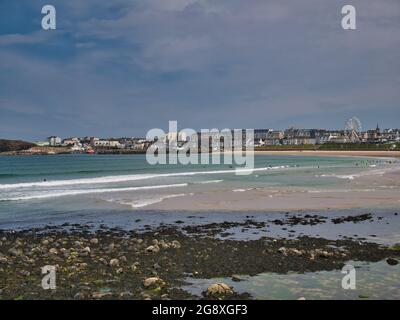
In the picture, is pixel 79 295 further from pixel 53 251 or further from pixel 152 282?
pixel 53 251

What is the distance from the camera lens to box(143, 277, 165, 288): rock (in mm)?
10625

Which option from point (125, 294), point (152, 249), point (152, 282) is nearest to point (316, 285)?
point (152, 282)

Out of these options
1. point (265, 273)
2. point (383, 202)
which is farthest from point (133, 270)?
point (383, 202)

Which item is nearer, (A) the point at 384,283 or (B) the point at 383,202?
(A) the point at 384,283

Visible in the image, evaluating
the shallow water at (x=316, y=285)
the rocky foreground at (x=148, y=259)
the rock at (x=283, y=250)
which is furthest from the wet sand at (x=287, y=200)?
the shallow water at (x=316, y=285)

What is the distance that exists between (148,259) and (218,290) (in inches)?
150

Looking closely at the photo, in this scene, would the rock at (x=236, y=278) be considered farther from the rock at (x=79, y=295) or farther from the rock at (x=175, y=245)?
the rock at (x=175, y=245)

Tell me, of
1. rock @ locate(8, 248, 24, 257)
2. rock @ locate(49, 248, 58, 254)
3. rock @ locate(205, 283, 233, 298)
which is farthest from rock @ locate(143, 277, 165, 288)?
rock @ locate(8, 248, 24, 257)

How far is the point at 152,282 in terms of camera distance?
35.1 feet

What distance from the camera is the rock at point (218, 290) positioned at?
9.94 meters
